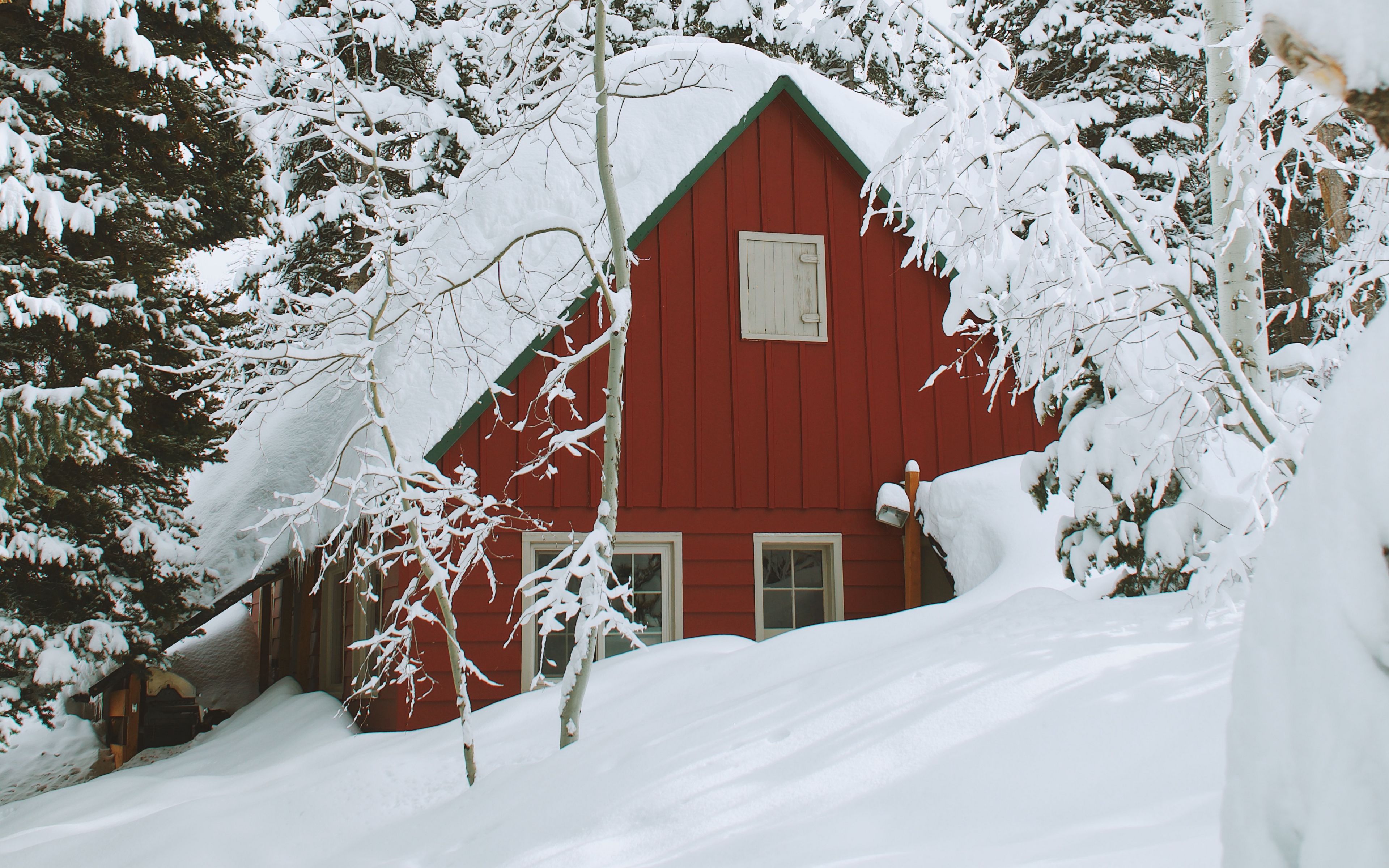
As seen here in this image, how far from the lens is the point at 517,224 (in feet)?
24.8

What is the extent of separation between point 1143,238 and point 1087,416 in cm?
198

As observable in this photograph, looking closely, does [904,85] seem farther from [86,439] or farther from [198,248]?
[86,439]

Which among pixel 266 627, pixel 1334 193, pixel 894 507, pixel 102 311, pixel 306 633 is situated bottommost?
pixel 266 627

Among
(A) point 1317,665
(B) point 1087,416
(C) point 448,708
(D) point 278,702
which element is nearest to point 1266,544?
(A) point 1317,665

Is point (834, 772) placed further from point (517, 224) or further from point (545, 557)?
point (545, 557)

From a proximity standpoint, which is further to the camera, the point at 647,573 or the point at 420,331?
the point at 647,573

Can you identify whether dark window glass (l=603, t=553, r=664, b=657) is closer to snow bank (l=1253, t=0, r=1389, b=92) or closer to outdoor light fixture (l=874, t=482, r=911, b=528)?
outdoor light fixture (l=874, t=482, r=911, b=528)

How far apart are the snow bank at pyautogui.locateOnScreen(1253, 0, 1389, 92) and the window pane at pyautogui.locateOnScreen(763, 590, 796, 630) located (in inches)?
331

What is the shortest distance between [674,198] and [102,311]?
4.91 m

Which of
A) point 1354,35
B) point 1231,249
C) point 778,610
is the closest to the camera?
point 1354,35

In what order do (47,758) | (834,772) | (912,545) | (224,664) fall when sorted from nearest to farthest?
1. (834,772)
2. (912,545)
3. (47,758)
4. (224,664)

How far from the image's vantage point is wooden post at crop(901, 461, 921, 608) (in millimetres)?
9453

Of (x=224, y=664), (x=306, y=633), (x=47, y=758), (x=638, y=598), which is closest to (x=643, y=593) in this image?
(x=638, y=598)

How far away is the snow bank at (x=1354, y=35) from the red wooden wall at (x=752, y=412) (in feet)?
25.6
